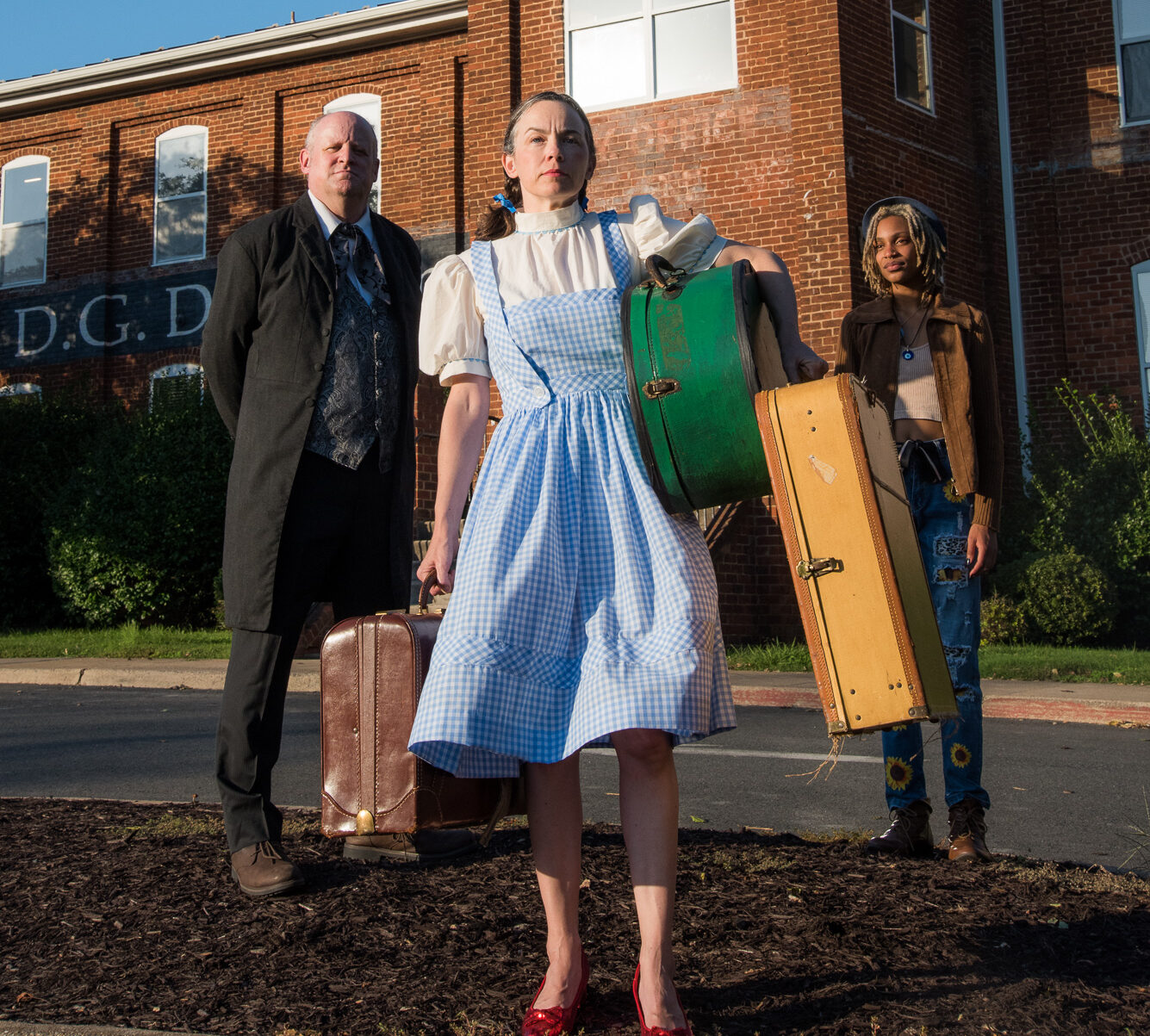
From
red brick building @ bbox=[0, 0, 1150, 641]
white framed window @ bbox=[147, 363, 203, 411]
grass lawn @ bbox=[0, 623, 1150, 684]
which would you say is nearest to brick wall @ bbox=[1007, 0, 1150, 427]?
red brick building @ bbox=[0, 0, 1150, 641]

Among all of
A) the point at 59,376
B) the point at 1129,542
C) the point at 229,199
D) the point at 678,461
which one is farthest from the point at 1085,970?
the point at 59,376

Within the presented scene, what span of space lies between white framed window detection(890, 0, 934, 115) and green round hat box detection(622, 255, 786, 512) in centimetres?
1249

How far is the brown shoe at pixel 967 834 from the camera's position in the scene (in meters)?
3.72

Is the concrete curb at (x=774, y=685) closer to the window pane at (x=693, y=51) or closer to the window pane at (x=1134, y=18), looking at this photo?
the window pane at (x=693, y=51)

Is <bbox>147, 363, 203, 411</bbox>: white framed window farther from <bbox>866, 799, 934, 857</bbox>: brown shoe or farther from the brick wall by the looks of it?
<bbox>866, 799, 934, 857</bbox>: brown shoe

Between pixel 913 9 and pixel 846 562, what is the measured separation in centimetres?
1385

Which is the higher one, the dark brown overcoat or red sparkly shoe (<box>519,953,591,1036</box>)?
the dark brown overcoat

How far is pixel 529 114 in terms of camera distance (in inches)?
107

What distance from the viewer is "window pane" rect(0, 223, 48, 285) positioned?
19.7 metres

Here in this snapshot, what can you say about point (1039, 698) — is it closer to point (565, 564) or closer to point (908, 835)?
point (908, 835)

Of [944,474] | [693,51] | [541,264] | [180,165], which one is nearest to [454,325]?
[541,264]

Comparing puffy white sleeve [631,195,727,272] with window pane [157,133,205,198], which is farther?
window pane [157,133,205,198]

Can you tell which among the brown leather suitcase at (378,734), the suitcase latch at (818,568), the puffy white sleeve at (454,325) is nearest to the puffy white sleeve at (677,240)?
the puffy white sleeve at (454,325)

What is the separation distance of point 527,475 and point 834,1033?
51.4 inches
